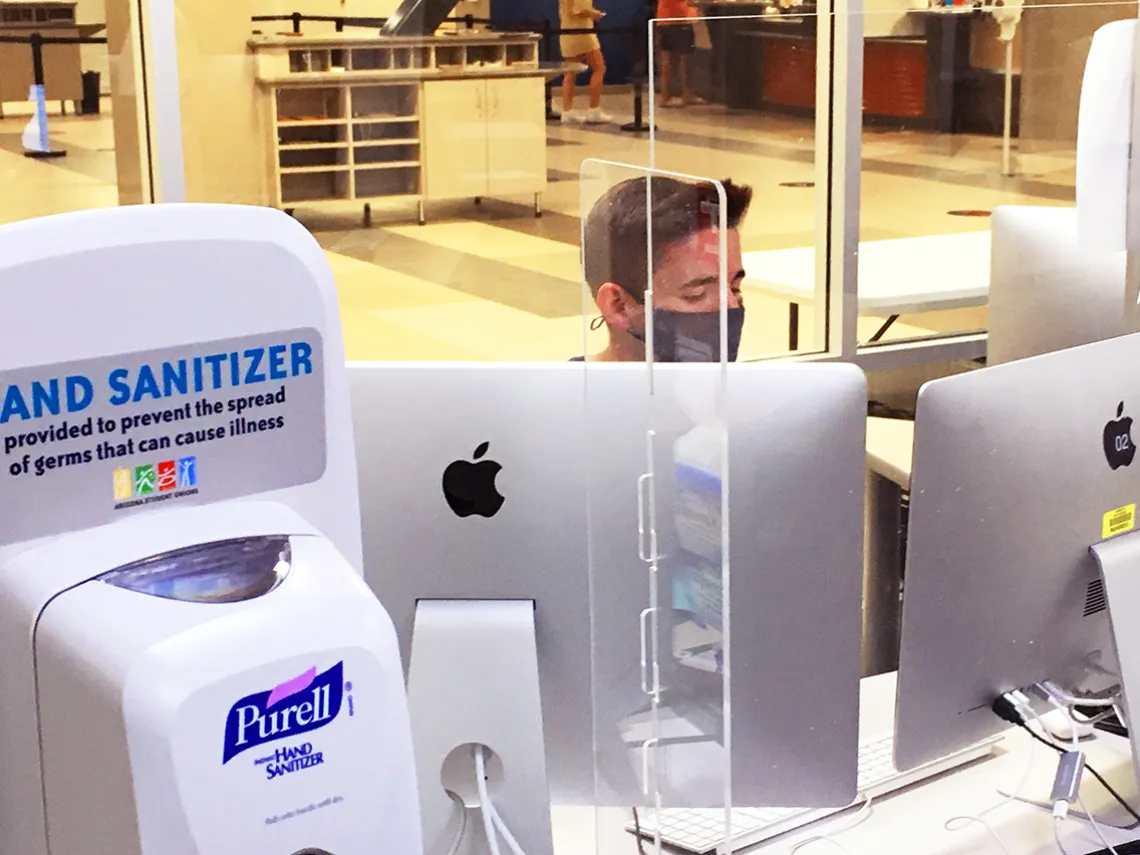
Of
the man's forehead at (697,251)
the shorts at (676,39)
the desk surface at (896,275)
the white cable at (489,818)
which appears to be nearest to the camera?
the man's forehead at (697,251)

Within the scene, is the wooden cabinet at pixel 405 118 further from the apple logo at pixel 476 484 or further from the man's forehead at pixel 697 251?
the man's forehead at pixel 697 251

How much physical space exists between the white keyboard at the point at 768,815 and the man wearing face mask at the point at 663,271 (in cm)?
47

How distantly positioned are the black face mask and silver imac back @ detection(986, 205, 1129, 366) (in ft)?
2.21

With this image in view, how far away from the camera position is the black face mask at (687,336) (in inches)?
39.6

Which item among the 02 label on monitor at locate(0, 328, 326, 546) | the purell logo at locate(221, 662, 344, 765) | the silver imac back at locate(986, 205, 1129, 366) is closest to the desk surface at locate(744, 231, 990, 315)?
the silver imac back at locate(986, 205, 1129, 366)

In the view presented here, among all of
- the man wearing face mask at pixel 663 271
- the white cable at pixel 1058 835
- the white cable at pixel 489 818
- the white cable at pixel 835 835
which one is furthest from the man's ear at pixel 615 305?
the white cable at pixel 1058 835

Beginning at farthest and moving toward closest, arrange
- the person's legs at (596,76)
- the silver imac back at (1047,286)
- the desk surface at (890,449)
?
the person's legs at (596,76), the desk surface at (890,449), the silver imac back at (1047,286)

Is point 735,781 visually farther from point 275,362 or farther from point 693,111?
point 693,111

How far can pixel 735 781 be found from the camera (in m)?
1.19

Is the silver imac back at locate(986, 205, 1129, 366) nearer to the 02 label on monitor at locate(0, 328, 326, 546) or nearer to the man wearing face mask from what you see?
the man wearing face mask

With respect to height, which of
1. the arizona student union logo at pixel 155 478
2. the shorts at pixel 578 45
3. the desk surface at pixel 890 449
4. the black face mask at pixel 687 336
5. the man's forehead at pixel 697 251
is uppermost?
the shorts at pixel 578 45

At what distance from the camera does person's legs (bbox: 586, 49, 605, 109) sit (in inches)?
148

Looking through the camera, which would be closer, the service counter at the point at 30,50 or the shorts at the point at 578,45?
the service counter at the point at 30,50

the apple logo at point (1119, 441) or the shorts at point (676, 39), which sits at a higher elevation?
the shorts at point (676, 39)
